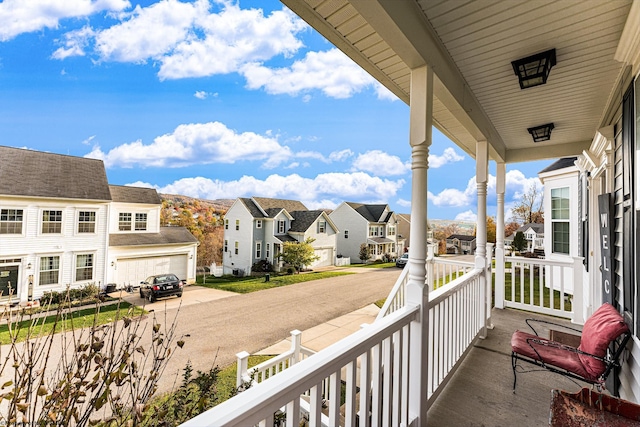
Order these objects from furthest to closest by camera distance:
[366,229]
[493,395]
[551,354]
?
[366,229] < [551,354] < [493,395]

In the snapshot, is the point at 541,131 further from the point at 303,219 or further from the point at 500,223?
the point at 303,219

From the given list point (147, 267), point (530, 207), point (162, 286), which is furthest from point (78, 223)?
point (530, 207)

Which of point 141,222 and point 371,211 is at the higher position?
point 371,211

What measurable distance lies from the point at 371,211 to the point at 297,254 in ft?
28.1

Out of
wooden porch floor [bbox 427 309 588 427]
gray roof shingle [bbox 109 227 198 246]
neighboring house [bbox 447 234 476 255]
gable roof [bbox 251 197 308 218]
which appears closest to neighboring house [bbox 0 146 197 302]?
gray roof shingle [bbox 109 227 198 246]

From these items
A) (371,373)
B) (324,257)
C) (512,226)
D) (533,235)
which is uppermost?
(512,226)

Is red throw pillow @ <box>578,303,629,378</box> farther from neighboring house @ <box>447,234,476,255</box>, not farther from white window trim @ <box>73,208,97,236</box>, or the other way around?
neighboring house @ <box>447,234,476,255</box>

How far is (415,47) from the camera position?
149cm

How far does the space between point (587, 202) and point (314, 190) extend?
2440cm

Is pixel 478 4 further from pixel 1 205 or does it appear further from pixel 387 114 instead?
pixel 387 114

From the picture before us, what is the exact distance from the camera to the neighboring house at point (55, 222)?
5.66 meters

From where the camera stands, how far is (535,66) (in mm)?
1933

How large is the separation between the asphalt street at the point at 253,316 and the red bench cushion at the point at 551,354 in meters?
4.78

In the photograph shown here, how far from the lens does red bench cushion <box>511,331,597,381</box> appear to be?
2.00 m
